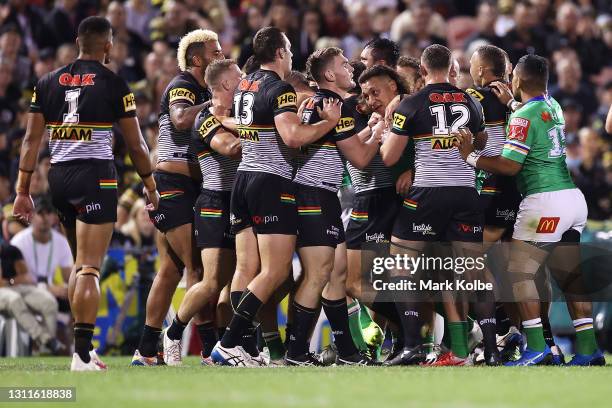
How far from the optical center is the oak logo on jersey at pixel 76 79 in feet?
32.6

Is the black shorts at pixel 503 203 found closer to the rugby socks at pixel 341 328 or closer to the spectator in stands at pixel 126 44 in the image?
the rugby socks at pixel 341 328

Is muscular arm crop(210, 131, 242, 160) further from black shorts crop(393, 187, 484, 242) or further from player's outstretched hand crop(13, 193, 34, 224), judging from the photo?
player's outstretched hand crop(13, 193, 34, 224)

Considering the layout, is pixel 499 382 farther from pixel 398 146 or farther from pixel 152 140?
pixel 152 140

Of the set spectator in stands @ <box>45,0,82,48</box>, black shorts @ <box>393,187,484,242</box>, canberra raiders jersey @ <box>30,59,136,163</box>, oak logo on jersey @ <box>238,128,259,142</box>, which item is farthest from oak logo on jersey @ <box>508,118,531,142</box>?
spectator in stands @ <box>45,0,82,48</box>

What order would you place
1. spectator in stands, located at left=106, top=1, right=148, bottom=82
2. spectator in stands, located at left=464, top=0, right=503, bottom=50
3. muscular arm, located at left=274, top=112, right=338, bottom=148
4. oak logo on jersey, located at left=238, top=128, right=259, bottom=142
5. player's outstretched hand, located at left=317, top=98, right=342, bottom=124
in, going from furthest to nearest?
spectator in stands, located at left=464, top=0, right=503, bottom=50 → spectator in stands, located at left=106, top=1, right=148, bottom=82 → oak logo on jersey, located at left=238, top=128, right=259, bottom=142 → player's outstretched hand, located at left=317, top=98, right=342, bottom=124 → muscular arm, located at left=274, top=112, right=338, bottom=148

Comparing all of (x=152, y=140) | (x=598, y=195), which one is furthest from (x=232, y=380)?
(x=598, y=195)

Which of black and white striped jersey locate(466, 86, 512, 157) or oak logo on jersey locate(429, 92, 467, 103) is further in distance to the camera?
black and white striped jersey locate(466, 86, 512, 157)

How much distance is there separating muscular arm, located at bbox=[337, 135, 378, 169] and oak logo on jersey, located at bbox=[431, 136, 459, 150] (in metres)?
0.54

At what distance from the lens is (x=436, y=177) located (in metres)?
10.6

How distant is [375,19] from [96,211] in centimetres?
1241

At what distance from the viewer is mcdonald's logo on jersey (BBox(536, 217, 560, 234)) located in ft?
35.1

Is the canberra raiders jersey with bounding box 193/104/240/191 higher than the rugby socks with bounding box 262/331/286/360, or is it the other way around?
the canberra raiders jersey with bounding box 193/104/240/191

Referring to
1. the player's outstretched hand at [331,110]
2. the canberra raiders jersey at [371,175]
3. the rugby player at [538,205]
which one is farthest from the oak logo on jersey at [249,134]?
the rugby player at [538,205]

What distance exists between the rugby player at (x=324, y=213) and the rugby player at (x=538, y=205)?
1.04 meters
